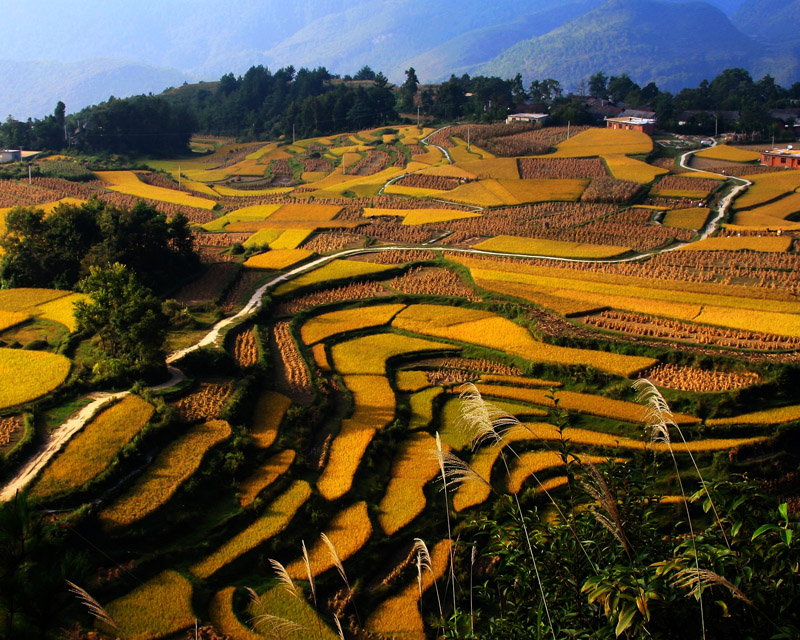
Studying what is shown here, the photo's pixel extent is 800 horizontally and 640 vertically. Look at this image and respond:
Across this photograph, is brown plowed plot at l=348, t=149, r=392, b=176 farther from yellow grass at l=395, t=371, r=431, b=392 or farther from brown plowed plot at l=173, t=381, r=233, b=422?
Result: brown plowed plot at l=173, t=381, r=233, b=422

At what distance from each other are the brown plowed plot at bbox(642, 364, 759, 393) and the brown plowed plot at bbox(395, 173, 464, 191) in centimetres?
3700

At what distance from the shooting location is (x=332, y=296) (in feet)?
126

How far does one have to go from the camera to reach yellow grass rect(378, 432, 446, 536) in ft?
70.8

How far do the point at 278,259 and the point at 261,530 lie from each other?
24.9 meters

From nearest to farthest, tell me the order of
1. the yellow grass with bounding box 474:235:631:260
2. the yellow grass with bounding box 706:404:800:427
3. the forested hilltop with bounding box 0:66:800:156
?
1. the yellow grass with bounding box 706:404:800:427
2. the yellow grass with bounding box 474:235:631:260
3. the forested hilltop with bounding box 0:66:800:156

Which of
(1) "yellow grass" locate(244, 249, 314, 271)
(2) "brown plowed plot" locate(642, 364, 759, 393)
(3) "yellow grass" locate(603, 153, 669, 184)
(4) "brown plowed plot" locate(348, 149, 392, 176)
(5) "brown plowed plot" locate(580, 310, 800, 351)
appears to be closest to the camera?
(2) "brown plowed plot" locate(642, 364, 759, 393)

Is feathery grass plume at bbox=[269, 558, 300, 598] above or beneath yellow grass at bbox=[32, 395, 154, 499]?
above

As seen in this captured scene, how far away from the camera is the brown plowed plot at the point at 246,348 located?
29.6 metres

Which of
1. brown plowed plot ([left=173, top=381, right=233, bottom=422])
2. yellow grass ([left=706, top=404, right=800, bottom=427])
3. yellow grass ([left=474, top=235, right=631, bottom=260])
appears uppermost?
yellow grass ([left=474, top=235, right=631, bottom=260])

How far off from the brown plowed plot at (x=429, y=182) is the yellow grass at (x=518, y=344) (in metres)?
29.6

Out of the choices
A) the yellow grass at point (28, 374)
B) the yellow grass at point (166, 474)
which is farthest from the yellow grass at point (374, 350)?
the yellow grass at point (28, 374)

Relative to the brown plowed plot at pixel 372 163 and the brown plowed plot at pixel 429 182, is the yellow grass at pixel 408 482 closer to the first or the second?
the brown plowed plot at pixel 429 182

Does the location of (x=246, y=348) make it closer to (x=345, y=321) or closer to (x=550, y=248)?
(x=345, y=321)

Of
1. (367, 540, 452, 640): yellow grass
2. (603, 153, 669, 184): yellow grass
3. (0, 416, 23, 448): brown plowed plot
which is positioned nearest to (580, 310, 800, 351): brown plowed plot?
(367, 540, 452, 640): yellow grass
